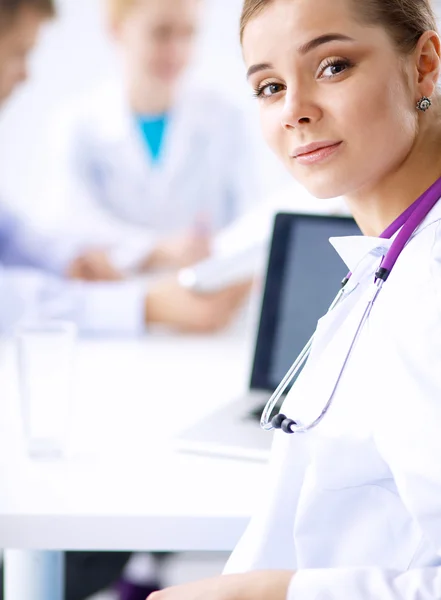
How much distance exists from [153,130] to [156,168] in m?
0.11

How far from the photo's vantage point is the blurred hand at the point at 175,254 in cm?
215

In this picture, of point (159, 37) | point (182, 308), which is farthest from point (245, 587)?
point (159, 37)

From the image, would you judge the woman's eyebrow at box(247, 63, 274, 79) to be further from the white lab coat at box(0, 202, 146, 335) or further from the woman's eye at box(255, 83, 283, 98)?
the white lab coat at box(0, 202, 146, 335)

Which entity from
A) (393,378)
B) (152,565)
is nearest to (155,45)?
(152,565)

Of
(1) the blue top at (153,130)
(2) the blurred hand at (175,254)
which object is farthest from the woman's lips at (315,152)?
(1) the blue top at (153,130)

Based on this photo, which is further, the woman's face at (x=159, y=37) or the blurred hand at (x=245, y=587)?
the woman's face at (x=159, y=37)

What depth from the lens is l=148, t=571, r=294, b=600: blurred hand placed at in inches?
23.8

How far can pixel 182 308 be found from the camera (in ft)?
6.37

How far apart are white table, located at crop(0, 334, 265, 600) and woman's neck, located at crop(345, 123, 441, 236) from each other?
1.14 feet

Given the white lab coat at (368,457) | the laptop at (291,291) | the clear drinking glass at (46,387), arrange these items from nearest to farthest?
the white lab coat at (368,457) < the clear drinking glass at (46,387) < the laptop at (291,291)

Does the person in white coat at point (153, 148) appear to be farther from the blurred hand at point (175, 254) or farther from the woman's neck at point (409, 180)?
the woman's neck at point (409, 180)

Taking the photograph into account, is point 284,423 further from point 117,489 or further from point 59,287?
point 59,287

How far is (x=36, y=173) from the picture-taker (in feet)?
7.22

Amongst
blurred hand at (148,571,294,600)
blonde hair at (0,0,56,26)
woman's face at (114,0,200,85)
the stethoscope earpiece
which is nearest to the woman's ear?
the stethoscope earpiece
